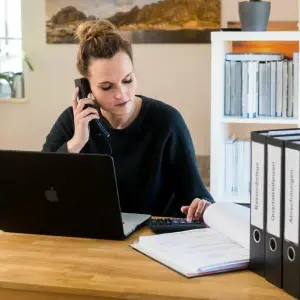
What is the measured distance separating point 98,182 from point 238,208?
0.40 m

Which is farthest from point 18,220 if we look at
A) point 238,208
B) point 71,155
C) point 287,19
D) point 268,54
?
point 287,19

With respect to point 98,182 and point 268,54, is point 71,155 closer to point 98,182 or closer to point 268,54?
point 98,182

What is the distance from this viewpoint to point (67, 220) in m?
1.84

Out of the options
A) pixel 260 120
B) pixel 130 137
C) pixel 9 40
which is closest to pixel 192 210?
pixel 130 137

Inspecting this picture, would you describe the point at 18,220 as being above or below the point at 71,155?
below

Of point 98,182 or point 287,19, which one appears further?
point 287,19

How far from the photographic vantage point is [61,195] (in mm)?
1807

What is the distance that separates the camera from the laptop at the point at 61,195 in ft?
5.74

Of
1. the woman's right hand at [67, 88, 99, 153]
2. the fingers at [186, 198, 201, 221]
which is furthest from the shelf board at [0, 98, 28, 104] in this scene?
the fingers at [186, 198, 201, 221]

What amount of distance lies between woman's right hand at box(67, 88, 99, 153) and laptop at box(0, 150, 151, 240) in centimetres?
55

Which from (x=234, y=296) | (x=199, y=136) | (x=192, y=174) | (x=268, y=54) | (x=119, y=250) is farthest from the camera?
(x=199, y=136)

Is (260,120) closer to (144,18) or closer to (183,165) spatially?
(144,18)

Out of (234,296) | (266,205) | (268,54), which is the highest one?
(268,54)

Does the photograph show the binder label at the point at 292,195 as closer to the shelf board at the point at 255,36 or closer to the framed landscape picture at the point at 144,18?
the shelf board at the point at 255,36
